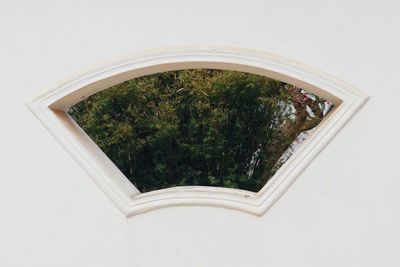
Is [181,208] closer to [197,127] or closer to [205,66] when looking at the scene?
[205,66]

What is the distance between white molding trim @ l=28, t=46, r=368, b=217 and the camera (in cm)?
277

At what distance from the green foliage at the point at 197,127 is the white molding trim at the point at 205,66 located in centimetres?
236

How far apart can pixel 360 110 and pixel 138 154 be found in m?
3.25

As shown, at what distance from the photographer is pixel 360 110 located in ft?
9.08

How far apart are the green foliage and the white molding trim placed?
2363 millimetres

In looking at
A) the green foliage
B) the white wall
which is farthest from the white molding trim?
the green foliage

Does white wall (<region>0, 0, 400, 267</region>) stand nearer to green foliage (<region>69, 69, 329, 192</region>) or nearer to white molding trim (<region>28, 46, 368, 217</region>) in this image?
white molding trim (<region>28, 46, 368, 217</region>)

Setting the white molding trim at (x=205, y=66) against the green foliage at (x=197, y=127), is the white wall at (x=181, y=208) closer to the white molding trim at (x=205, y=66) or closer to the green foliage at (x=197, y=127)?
the white molding trim at (x=205, y=66)

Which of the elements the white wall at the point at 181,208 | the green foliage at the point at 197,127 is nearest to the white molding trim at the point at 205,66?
the white wall at the point at 181,208

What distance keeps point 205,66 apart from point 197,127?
8.14ft

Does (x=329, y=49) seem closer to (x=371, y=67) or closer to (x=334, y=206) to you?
(x=371, y=67)

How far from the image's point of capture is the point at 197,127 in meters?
Answer: 5.36

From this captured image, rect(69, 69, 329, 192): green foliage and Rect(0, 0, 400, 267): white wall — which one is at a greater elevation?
Rect(69, 69, 329, 192): green foliage

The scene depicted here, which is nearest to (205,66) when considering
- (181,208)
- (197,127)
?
(181,208)
